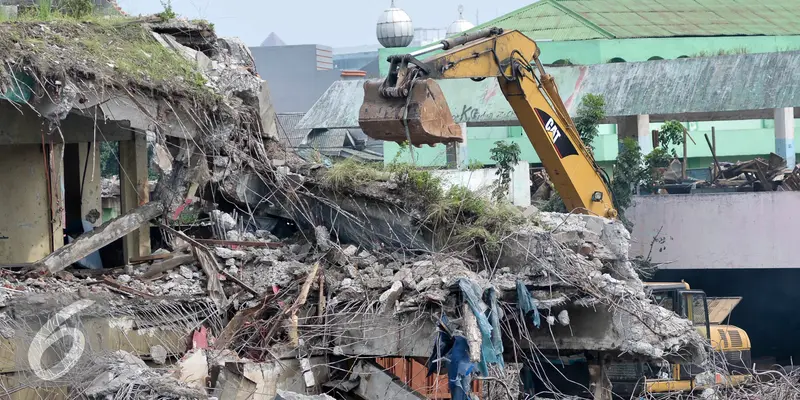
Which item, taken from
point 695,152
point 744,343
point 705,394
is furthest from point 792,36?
point 705,394

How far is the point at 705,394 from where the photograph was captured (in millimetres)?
12562

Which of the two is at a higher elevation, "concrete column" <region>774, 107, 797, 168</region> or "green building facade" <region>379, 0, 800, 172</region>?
"green building facade" <region>379, 0, 800, 172</region>

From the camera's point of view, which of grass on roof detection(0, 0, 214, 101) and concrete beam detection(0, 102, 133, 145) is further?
concrete beam detection(0, 102, 133, 145)

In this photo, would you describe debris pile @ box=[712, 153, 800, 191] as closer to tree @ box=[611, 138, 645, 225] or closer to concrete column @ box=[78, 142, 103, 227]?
tree @ box=[611, 138, 645, 225]

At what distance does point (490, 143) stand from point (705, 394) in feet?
52.2

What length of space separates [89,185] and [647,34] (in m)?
17.2

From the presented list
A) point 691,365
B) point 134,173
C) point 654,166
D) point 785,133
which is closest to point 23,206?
point 134,173

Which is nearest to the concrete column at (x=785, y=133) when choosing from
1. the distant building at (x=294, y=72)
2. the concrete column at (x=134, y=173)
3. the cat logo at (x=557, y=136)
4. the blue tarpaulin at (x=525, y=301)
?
the cat logo at (x=557, y=136)

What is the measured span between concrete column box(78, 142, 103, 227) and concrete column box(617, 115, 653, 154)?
12461 mm

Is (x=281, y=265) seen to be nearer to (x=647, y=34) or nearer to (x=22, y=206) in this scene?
(x=22, y=206)

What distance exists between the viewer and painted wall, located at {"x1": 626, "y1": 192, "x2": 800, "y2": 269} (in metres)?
19.8

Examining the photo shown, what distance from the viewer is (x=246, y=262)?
11969 millimetres

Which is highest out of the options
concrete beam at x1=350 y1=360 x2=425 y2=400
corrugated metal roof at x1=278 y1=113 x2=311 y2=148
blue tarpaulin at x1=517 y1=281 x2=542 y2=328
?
corrugated metal roof at x1=278 y1=113 x2=311 y2=148

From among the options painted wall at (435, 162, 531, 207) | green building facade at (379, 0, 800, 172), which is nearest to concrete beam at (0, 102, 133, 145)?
painted wall at (435, 162, 531, 207)
